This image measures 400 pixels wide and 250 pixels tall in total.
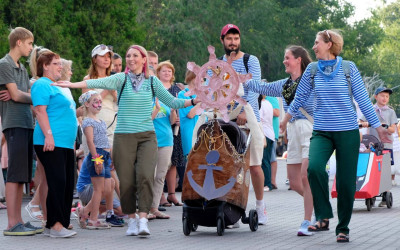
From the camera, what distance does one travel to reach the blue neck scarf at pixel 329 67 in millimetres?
9352

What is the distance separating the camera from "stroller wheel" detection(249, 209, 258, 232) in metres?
10.3

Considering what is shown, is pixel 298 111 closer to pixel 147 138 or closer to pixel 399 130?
pixel 147 138

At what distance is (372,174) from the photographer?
1337 centimetres

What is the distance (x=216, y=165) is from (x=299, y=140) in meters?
1.06

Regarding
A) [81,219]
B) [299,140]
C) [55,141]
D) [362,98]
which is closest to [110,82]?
[55,141]

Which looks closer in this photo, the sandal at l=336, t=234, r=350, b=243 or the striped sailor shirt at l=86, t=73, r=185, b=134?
the sandal at l=336, t=234, r=350, b=243

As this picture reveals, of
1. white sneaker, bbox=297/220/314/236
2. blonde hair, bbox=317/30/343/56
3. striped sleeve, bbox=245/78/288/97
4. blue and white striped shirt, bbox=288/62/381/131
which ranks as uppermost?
blonde hair, bbox=317/30/343/56

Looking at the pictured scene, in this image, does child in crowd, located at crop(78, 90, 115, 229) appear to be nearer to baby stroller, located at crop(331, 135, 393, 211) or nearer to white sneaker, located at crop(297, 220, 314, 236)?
white sneaker, located at crop(297, 220, 314, 236)

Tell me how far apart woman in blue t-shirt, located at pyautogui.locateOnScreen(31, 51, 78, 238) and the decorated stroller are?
1.26 m

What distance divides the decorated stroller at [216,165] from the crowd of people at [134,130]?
0.29m

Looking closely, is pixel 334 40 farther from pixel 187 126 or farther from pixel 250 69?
pixel 187 126

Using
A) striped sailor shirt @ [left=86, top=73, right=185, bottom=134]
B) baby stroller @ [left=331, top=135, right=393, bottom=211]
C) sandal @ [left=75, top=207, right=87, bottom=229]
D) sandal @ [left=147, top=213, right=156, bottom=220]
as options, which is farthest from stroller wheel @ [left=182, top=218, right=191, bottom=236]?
baby stroller @ [left=331, top=135, right=393, bottom=211]

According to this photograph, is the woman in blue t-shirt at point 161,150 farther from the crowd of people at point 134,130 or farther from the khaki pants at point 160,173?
the crowd of people at point 134,130

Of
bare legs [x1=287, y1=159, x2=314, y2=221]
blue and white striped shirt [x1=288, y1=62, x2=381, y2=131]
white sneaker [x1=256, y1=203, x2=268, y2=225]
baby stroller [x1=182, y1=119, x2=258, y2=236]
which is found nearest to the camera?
blue and white striped shirt [x1=288, y1=62, x2=381, y2=131]
